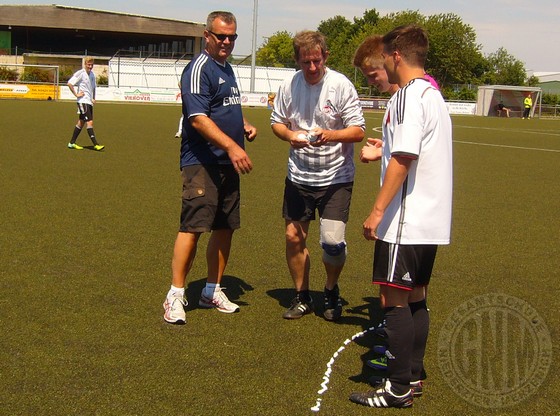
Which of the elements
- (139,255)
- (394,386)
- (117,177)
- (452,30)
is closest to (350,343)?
(394,386)

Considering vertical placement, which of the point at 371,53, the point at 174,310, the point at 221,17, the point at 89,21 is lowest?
the point at 174,310

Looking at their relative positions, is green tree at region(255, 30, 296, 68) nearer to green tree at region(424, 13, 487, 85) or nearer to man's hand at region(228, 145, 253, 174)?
green tree at region(424, 13, 487, 85)

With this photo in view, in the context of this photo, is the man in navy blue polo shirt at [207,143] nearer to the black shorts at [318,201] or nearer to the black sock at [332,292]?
the black shorts at [318,201]

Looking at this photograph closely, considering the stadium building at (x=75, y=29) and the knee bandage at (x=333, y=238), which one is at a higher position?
the stadium building at (x=75, y=29)

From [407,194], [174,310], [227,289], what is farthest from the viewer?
[227,289]

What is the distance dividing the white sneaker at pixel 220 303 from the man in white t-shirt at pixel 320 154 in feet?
1.33

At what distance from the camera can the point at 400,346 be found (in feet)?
12.1

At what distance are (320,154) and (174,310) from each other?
147cm

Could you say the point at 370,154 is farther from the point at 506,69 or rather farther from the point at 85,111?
the point at 506,69

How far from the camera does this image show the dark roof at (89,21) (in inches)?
3027

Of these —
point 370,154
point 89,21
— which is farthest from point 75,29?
point 370,154

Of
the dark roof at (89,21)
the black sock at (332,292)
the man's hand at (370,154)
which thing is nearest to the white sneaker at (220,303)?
the black sock at (332,292)

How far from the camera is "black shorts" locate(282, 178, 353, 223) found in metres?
4.97

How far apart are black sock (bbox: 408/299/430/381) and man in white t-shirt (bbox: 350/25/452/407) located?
0.60 feet
